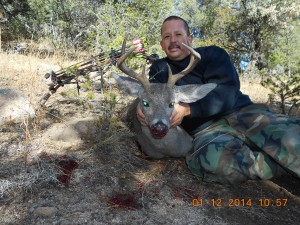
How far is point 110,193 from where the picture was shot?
2961mm

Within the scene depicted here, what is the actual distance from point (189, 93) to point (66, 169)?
59.6 inches

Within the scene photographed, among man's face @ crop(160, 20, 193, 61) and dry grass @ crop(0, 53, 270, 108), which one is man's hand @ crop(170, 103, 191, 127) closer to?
man's face @ crop(160, 20, 193, 61)

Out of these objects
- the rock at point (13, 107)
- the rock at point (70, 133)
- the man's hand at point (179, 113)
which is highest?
the man's hand at point (179, 113)

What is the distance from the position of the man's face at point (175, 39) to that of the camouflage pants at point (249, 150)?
A: 1.03 meters

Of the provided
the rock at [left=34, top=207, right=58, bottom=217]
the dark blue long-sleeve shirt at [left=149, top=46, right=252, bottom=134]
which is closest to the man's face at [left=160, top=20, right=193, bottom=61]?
the dark blue long-sleeve shirt at [left=149, top=46, right=252, bottom=134]

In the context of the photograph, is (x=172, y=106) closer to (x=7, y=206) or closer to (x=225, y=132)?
(x=225, y=132)

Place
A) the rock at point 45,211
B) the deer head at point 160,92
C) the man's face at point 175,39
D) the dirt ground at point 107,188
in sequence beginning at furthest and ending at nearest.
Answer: the man's face at point 175,39
the deer head at point 160,92
the dirt ground at point 107,188
the rock at point 45,211

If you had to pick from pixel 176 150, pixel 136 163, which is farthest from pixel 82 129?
pixel 176 150

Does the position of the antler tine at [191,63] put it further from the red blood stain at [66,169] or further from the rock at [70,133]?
the red blood stain at [66,169]

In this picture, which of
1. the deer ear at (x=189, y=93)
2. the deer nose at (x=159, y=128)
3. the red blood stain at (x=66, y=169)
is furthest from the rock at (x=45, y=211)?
the deer ear at (x=189, y=93)

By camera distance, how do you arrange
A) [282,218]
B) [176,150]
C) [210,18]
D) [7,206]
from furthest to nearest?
[210,18] < [176,150] < [282,218] < [7,206]

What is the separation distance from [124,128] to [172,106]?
100cm

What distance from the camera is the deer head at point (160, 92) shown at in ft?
11.0

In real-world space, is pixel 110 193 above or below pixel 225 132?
below
